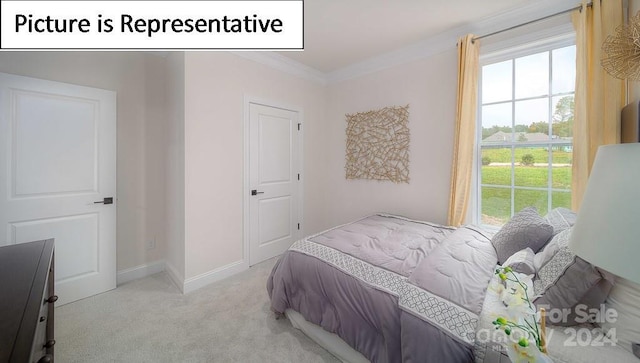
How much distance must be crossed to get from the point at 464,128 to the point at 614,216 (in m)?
2.05

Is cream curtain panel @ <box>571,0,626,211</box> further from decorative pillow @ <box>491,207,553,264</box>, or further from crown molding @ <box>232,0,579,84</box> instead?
decorative pillow @ <box>491,207,553,264</box>

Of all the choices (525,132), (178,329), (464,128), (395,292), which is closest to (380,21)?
(464,128)

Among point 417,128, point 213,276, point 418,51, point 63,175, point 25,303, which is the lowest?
point 213,276

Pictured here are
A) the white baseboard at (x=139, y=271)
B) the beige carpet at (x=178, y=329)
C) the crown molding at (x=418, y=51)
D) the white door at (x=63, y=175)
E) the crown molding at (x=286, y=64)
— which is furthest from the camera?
the crown molding at (x=286, y=64)

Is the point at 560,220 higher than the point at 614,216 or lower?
lower

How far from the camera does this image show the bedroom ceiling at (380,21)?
1.99 meters

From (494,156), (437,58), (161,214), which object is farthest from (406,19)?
(161,214)

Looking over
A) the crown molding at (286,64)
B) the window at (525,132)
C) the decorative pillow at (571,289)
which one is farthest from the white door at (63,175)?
the window at (525,132)

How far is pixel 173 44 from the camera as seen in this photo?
1833mm

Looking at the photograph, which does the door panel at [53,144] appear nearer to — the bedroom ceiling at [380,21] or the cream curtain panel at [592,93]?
the bedroom ceiling at [380,21]

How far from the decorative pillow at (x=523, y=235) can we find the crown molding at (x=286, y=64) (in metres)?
2.89

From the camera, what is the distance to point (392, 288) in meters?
1.25

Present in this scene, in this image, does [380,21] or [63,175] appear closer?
[63,175]

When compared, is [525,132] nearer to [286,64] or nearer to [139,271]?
[286,64]
